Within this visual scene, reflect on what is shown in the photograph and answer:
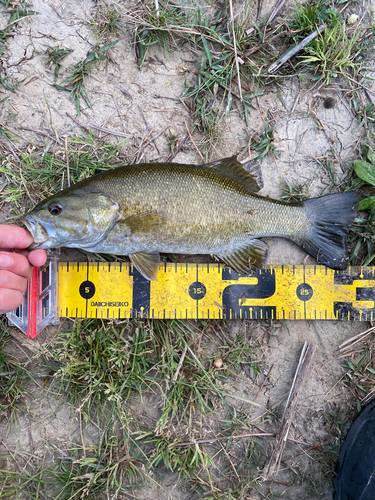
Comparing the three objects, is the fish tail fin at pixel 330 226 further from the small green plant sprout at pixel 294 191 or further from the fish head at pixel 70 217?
the fish head at pixel 70 217

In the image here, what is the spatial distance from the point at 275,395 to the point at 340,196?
86.5 inches

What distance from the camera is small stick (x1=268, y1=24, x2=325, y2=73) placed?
358cm

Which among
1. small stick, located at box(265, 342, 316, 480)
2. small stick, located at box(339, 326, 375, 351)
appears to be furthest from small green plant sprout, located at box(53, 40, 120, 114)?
small stick, located at box(339, 326, 375, 351)

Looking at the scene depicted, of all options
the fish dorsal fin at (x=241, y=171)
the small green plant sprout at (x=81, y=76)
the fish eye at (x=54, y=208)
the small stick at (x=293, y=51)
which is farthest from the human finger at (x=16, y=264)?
the small stick at (x=293, y=51)

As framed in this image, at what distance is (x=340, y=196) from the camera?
3.45 m

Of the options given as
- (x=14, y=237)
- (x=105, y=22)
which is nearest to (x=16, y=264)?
(x=14, y=237)

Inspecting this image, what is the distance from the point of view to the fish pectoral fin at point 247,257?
3.47 m

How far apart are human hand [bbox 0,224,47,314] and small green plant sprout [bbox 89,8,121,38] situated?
232 centimetres

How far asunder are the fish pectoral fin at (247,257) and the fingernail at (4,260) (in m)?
1.97

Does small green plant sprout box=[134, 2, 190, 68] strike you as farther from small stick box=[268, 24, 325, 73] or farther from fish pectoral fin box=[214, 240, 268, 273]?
fish pectoral fin box=[214, 240, 268, 273]

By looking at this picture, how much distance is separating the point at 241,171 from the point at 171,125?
3.20 ft

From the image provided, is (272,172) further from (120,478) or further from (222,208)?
(120,478)

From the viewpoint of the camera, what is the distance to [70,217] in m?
3.05

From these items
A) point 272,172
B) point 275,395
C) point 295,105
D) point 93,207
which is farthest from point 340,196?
point 93,207
